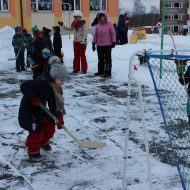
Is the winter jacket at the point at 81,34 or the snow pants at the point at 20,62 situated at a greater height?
the winter jacket at the point at 81,34

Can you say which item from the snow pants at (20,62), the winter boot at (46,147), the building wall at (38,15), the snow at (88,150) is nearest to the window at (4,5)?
the building wall at (38,15)

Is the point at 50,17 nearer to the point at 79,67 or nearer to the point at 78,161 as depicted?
the point at 79,67

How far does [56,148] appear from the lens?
4.57 metres

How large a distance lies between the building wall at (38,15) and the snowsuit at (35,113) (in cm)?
1699

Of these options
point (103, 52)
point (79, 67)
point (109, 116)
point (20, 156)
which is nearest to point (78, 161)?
point (20, 156)

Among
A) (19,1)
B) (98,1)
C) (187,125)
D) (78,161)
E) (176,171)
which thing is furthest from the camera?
(98,1)

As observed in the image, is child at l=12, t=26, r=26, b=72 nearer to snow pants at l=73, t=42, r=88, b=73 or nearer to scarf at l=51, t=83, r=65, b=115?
snow pants at l=73, t=42, r=88, b=73

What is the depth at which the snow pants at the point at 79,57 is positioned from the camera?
9.76 metres

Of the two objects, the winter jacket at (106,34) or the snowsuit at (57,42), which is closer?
the winter jacket at (106,34)

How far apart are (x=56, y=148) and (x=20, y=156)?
0.46m

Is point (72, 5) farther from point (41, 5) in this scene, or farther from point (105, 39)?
point (105, 39)

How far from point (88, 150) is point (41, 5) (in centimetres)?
1932

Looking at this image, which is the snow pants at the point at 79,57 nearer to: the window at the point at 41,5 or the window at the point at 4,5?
the window at the point at 4,5

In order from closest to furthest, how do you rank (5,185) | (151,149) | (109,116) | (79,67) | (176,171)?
1. (5,185)
2. (176,171)
3. (151,149)
4. (109,116)
5. (79,67)
